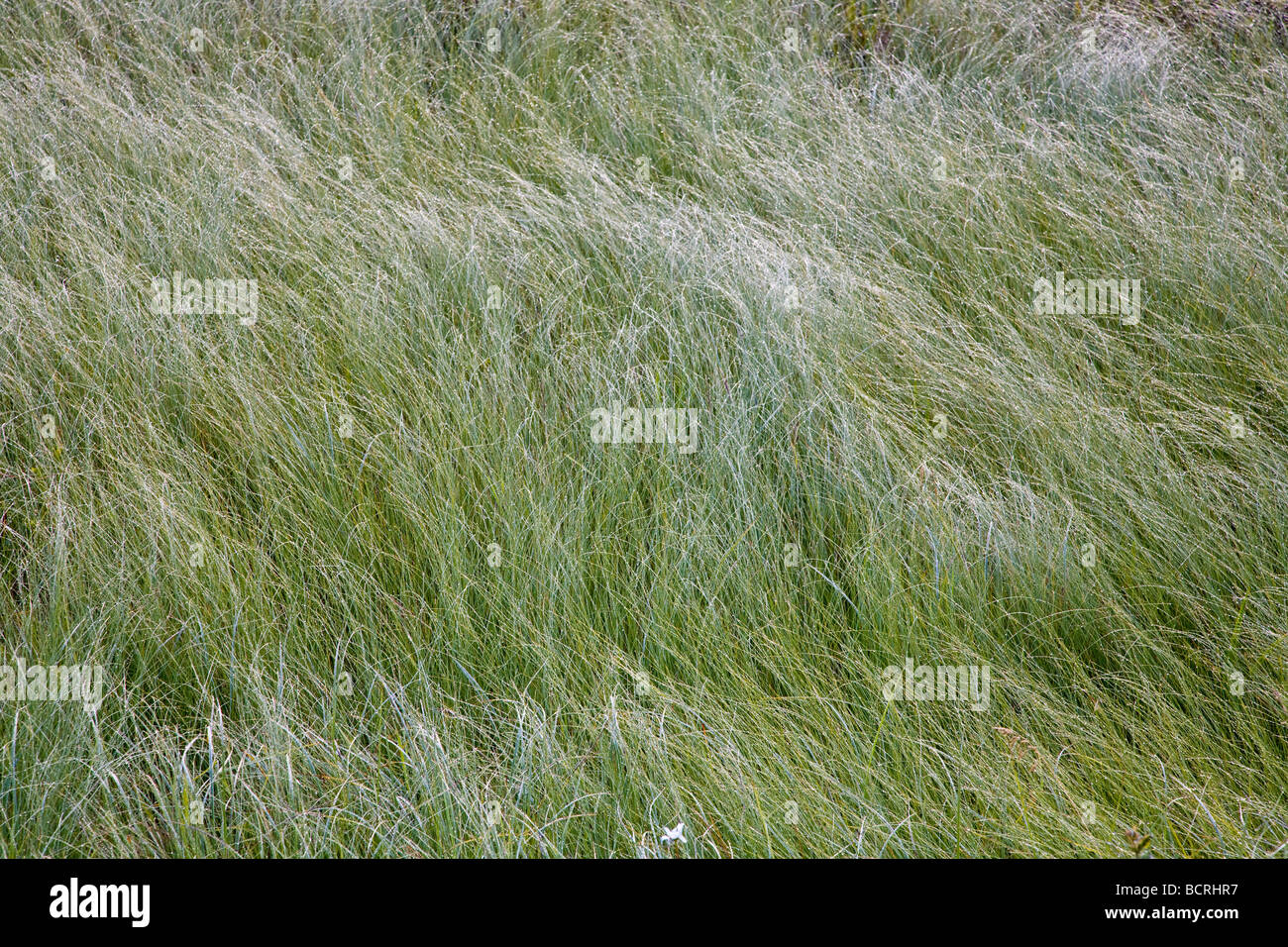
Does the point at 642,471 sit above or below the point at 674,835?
above

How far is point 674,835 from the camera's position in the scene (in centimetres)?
188

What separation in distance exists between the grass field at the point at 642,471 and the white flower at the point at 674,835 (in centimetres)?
1

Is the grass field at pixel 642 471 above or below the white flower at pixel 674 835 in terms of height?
above

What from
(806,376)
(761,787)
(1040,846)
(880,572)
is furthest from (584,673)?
(806,376)

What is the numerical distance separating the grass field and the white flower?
1 cm

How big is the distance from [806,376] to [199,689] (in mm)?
1925

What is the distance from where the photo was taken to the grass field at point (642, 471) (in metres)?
2.06

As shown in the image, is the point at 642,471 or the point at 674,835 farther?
the point at 642,471

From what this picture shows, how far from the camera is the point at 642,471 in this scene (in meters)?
2.79

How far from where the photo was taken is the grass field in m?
2.06

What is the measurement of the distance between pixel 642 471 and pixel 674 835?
3.77 feet

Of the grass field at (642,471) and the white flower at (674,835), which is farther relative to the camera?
the grass field at (642,471)

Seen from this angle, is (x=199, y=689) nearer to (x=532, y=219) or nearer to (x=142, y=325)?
(x=142, y=325)

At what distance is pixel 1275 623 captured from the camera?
95.4 inches
